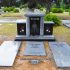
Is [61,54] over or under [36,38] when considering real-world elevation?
over

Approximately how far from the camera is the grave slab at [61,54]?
7690 mm

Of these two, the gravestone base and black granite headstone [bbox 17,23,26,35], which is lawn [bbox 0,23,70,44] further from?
black granite headstone [bbox 17,23,26,35]

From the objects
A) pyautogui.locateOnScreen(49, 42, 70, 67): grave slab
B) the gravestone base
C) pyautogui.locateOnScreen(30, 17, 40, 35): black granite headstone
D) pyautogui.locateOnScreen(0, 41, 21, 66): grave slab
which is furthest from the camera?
pyautogui.locateOnScreen(30, 17, 40, 35): black granite headstone

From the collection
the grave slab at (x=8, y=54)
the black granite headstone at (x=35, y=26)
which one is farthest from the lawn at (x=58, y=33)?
the grave slab at (x=8, y=54)

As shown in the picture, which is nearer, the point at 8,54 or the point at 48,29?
the point at 8,54

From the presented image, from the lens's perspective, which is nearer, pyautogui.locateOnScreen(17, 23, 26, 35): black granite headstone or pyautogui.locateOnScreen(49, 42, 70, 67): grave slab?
pyautogui.locateOnScreen(49, 42, 70, 67): grave slab

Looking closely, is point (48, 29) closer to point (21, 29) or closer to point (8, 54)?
point (21, 29)

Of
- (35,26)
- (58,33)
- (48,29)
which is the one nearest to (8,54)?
(35,26)

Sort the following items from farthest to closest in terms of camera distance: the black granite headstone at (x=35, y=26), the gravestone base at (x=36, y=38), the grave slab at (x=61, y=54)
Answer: the black granite headstone at (x=35, y=26) → the gravestone base at (x=36, y=38) → the grave slab at (x=61, y=54)

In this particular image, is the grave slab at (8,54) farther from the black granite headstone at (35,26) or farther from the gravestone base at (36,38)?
the black granite headstone at (35,26)

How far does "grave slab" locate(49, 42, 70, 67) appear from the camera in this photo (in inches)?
303

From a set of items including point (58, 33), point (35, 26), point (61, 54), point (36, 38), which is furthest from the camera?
point (58, 33)

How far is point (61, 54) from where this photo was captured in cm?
898

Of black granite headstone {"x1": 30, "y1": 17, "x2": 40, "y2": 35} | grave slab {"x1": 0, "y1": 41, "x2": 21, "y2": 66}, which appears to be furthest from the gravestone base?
grave slab {"x1": 0, "y1": 41, "x2": 21, "y2": 66}
